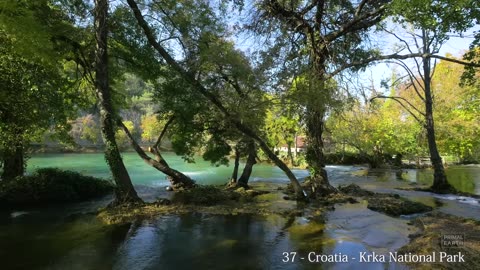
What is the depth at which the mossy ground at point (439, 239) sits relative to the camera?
7090 mm

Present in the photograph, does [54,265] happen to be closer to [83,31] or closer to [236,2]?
[83,31]

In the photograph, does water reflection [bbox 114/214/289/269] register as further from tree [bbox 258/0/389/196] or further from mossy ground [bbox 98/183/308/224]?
tree [bbox 258/0/389/196]

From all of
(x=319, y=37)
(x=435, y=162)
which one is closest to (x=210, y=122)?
(x=319, y=37)

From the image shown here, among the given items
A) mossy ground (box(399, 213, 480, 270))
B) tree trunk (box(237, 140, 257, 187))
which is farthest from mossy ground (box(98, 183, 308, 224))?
mossy ground (box(399, 213, 480, 270))

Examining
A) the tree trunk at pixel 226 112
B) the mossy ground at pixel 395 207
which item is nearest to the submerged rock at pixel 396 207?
the mossy ground at pixel 395 207

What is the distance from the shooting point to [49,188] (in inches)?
631

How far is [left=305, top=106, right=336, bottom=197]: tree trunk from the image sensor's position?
614 inches

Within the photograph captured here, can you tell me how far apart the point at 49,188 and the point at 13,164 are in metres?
2.13

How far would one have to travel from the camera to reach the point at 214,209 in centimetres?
1420

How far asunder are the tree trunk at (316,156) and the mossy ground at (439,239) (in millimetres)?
4910

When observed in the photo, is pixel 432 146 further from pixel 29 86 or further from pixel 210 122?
pixel 29 86

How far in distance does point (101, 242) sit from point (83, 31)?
1014 cm

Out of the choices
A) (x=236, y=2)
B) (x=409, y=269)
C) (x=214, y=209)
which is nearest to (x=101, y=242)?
(x=214, y=209)

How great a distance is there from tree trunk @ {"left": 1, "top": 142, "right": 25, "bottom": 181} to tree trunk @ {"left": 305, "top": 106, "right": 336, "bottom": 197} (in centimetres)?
1302
